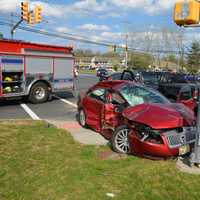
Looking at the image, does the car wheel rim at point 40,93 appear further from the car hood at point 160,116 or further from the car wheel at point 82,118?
the car hood at point 160,116

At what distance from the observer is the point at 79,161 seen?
5977 mm

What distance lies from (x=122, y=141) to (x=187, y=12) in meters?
2.84

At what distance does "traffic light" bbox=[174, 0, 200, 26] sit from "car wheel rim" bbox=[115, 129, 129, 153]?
2445 mm

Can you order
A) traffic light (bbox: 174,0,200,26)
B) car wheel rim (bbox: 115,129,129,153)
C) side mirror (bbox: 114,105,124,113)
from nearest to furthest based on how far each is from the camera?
traffic light (bbox: 174,0,200,26)
car wheel rim (bbox: 115,129,129,153)
side mirror (bbox: 114,105,124,113)

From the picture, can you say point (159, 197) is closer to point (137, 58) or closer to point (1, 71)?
point (1, 71)

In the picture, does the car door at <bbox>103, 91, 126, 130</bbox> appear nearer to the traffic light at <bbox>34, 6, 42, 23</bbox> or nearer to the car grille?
the car grille

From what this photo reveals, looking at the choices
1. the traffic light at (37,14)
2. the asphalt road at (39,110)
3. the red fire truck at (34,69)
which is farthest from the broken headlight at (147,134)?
the traffic light at (37,14)

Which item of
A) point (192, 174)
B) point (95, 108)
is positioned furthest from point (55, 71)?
point (192, 174)

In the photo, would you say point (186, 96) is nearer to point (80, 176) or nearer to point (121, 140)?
point (121, 140)

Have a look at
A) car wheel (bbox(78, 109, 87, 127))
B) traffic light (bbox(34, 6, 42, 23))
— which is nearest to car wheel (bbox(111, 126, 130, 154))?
car wheel (bbox(78, 109, 87, 127))

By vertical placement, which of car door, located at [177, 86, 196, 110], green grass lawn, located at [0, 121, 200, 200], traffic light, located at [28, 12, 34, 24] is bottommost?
green grass lawn, located at [0, 121, 200, 200]

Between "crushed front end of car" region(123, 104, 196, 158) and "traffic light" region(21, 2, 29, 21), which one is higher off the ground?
"traffic light" region(21, 2, 29, 21)

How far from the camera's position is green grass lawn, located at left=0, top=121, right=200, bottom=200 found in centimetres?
456

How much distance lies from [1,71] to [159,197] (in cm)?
949
